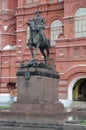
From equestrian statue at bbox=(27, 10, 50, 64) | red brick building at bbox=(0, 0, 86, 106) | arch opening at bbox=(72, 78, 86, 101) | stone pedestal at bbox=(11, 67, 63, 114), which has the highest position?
red brick building at bbox=(0, 0, 86, 106)

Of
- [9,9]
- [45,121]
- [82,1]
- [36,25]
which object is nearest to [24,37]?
[9,9]

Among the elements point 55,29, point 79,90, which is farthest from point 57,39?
point 79,90

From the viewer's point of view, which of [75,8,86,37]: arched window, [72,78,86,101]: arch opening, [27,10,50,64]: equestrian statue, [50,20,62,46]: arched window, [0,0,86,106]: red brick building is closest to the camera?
[27,10,50,64]: equestrian statue

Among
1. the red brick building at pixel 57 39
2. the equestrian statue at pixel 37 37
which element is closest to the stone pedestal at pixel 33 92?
the equestrian statue at pixel 37 37

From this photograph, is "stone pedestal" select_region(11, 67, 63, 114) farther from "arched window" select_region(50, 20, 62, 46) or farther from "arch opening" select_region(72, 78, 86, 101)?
"arched window" select_region(50, 20, 62, 46)

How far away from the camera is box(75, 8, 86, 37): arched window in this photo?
35844 mm

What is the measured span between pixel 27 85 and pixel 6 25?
2628 centimetres

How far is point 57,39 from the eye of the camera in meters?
35.7

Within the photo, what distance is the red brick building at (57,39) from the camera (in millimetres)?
34719

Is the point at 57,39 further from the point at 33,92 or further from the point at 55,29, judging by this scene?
the point at 33,92

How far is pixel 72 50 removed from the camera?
1373 inches

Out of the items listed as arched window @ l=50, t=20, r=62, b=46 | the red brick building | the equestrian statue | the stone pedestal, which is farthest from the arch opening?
the stone pedestal

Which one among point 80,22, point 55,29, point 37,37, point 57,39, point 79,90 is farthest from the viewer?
point 55,29

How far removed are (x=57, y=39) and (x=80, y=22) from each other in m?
3.07
